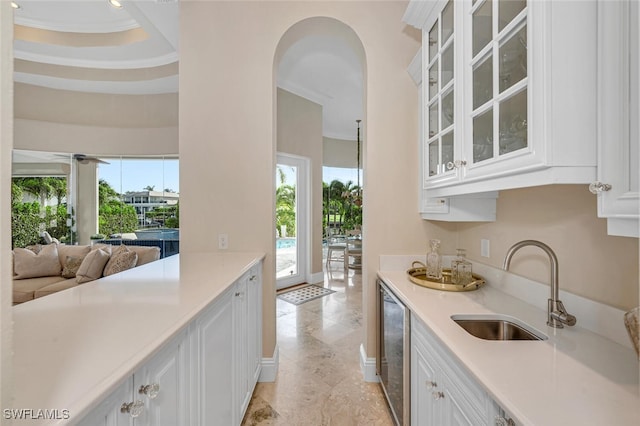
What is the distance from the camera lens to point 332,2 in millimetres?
2189

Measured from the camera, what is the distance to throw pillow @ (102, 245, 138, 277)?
3186 mm

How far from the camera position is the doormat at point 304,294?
4.06m

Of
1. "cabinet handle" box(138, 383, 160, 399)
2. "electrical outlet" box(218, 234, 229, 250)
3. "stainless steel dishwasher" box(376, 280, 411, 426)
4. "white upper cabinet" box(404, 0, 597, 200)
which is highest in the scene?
"white upper cabinet" box(404, 0, 597, 200)

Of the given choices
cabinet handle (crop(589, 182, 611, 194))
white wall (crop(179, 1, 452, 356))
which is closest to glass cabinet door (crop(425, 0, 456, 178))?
white wall (crop(179, 1, 452, 356))

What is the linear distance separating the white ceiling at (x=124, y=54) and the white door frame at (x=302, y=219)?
118 cm

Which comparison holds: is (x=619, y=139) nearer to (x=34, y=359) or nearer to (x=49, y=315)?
(x=34, y=359)

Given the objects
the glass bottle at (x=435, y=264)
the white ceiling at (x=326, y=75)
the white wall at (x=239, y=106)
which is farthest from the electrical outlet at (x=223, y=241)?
the white ceiling at (x=326, y=75)

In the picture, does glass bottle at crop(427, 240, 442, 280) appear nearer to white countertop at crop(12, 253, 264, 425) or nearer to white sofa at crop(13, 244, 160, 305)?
white countertop at crop(12, 253, 264, 425)

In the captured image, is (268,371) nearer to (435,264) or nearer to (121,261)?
(435,264)

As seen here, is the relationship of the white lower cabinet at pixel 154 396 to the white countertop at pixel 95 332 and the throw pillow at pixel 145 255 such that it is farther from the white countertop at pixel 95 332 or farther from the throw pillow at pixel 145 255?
the throw pillow at pixel 145 255

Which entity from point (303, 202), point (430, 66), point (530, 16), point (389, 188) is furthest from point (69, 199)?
point (530, 16)

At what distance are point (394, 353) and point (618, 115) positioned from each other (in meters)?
1.49

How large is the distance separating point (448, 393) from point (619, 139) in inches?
36.8

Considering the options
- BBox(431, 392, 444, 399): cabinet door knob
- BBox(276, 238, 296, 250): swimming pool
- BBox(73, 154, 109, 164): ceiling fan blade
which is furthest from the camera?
BBox(276, 238, 296, 250): swimming pool
